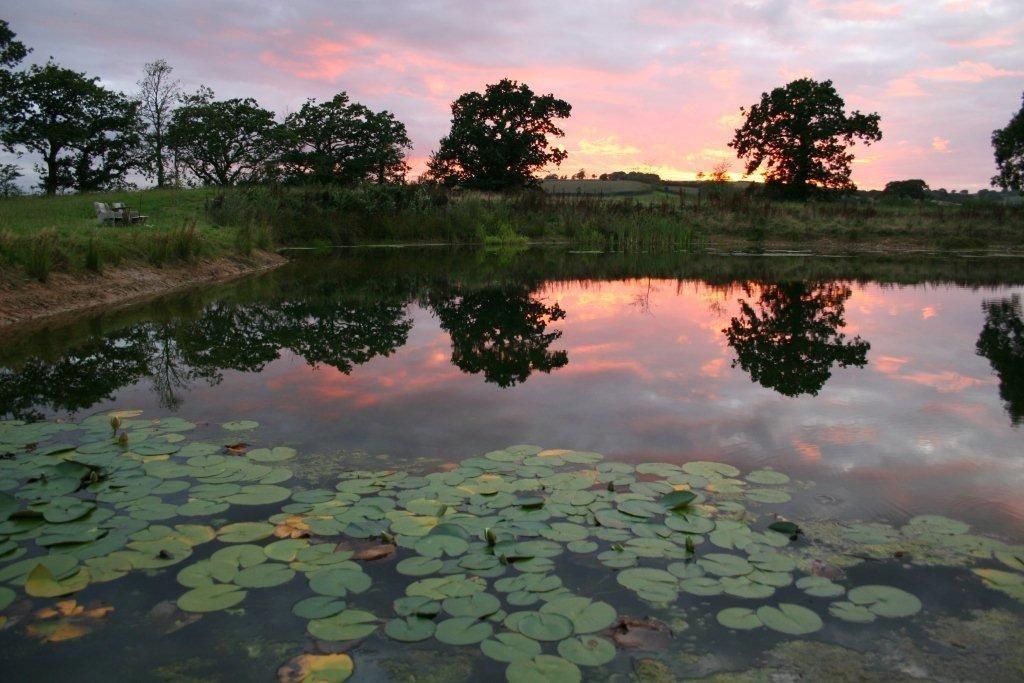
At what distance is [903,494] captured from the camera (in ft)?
13.8

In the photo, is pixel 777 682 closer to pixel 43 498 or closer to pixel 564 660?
pixel 564 660

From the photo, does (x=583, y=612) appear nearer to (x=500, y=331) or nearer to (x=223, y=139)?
(x=500, y=331)

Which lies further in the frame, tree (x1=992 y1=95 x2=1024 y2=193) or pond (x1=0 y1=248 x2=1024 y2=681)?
tree (x1=992 y1=95 x2=1024 y2=193)

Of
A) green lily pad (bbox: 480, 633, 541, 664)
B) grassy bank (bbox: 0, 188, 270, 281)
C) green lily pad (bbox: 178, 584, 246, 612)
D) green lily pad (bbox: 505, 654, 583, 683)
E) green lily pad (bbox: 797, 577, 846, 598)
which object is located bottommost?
green lily pad (bbox: 178, 584, 246, 612)

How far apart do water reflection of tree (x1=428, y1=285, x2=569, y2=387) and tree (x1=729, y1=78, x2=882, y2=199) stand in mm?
41548

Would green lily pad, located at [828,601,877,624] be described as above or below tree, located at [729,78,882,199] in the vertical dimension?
below

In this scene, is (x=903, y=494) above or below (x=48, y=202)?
below

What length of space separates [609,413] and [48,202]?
2779 centimetres

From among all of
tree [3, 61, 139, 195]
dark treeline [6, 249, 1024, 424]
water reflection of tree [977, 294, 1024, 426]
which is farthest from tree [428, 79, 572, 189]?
water reflection of tree [977, 294, 1024, 426]

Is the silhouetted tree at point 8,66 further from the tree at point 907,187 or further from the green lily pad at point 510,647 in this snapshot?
the tree at point 907,187

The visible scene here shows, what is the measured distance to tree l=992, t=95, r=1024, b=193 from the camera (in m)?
44.4

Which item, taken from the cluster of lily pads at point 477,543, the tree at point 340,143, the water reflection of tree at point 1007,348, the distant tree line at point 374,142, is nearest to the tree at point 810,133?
the distant tree line at point 374,142

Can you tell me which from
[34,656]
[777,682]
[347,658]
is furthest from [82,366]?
[777,682]

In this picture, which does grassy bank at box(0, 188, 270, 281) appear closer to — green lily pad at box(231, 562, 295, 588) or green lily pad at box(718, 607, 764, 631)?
green lily pad at box(231, 562, 295, 588)
